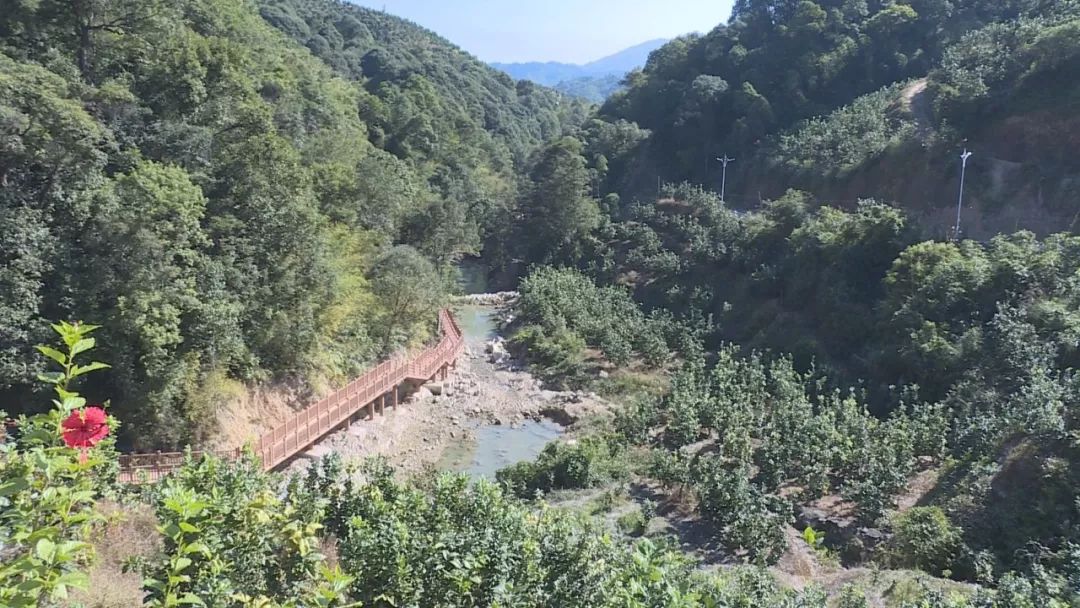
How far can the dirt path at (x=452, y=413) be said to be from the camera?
67.4 feet

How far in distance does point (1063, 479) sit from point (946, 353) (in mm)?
7735

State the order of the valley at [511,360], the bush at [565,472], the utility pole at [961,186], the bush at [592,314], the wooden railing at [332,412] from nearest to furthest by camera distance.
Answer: the valley at [511,360] → the wooden railing at [332,412] → the bush at [565,472] → the utility pole at [961,186] → the bush at [592,314]

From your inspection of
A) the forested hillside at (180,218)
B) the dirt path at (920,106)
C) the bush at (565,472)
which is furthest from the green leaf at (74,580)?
the dirt path at (920,106)

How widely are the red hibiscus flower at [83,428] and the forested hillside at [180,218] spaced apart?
1148 centimetres

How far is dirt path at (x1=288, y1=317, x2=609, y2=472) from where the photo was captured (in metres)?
20.5

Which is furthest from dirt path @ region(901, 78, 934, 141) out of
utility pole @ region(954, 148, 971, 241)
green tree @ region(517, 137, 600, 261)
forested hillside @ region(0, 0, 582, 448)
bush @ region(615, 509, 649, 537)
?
bush @ region(615, 509, 649, 537)

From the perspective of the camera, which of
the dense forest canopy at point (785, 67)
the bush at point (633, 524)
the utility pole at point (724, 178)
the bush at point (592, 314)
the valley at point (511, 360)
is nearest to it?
the valley at point (511, 360)

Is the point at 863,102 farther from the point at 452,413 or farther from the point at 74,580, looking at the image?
the point at 74,580

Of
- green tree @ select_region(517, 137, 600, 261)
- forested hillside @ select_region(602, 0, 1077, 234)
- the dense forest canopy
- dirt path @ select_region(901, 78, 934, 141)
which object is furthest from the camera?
the dense forest canopy

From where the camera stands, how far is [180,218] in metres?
14.4

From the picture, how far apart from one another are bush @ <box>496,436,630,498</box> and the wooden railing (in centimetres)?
529

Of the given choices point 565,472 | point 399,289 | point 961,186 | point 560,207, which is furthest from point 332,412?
point 961,186

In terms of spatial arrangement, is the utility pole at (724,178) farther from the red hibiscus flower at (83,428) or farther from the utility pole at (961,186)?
the red hibiscus flower at (83,428)

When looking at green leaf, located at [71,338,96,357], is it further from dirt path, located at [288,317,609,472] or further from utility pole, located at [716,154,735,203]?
utility pole, located at [716,154,735,203]
